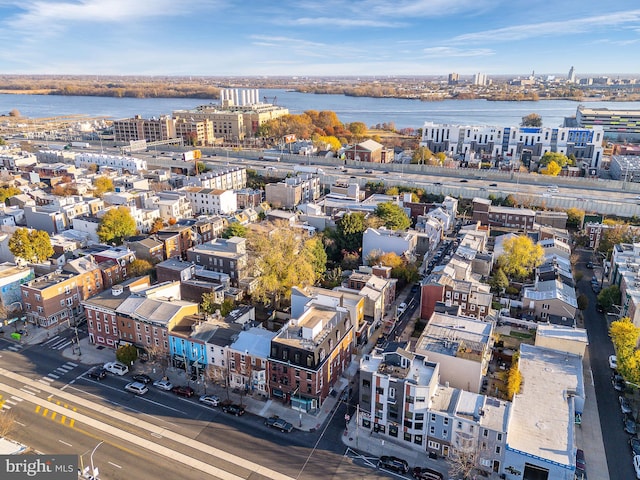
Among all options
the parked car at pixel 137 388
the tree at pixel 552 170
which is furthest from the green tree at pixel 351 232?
the tree at pixel 552 170

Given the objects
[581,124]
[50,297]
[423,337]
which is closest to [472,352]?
[423,337]

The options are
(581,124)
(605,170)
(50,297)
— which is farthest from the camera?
(581,124)

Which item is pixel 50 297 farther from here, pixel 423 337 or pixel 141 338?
pixel 423 337

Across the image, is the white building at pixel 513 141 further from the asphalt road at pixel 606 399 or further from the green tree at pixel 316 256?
the green tree at pixel 316 256

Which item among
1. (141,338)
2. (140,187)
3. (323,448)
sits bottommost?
(323,448)

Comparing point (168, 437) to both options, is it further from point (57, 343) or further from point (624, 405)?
point (624, 405)
